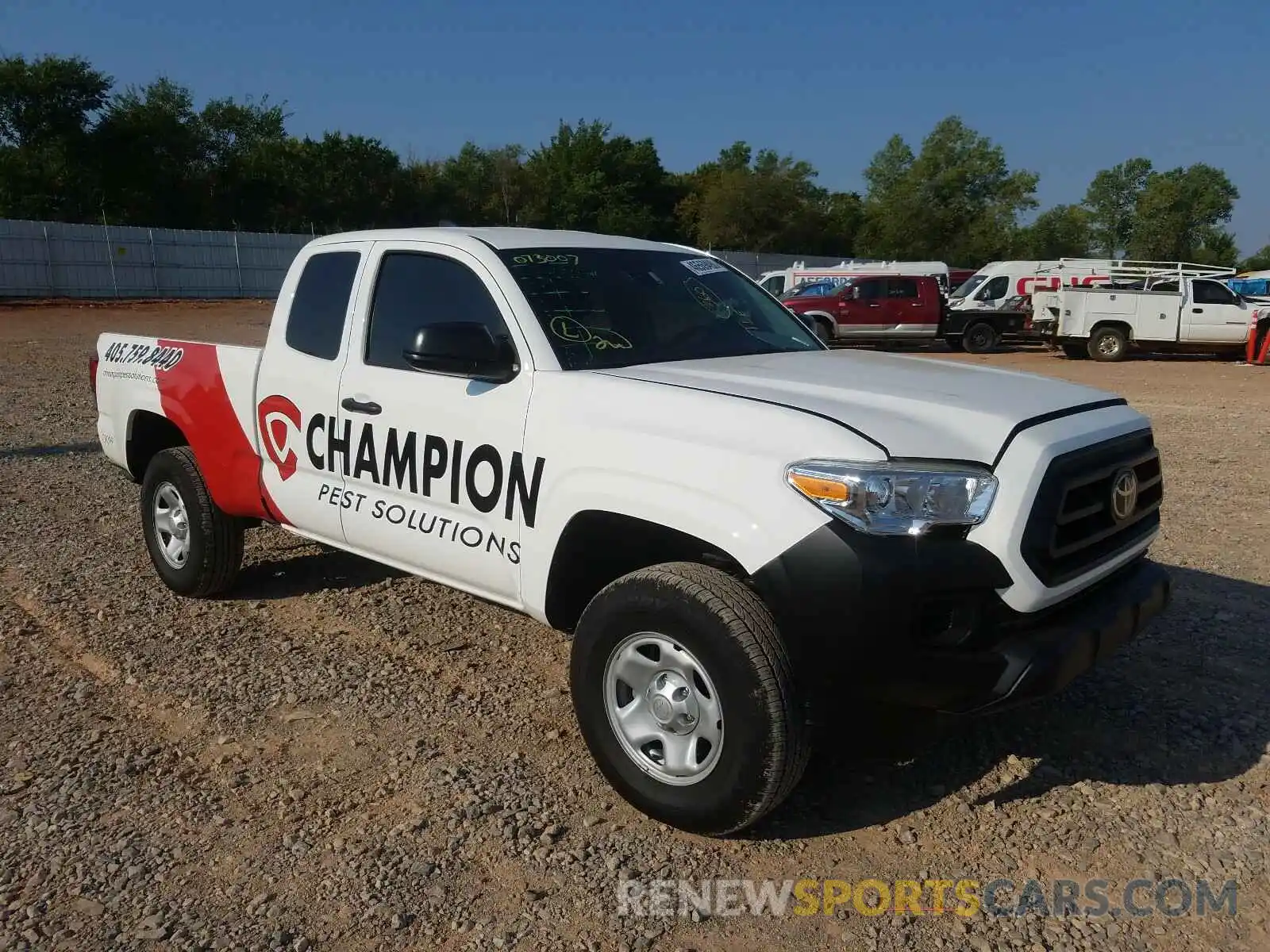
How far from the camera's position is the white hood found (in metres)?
2.83

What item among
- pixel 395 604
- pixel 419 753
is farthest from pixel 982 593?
pixel 395 604

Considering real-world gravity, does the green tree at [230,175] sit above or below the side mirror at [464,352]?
above

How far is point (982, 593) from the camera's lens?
2.70 m

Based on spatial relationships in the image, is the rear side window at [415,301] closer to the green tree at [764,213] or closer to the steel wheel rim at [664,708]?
the steel wheel rim at [664,708]

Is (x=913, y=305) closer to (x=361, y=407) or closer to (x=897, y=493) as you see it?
(x=361, y=407)

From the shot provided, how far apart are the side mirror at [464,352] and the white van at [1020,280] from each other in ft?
74.5

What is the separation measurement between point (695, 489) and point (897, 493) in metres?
0.58

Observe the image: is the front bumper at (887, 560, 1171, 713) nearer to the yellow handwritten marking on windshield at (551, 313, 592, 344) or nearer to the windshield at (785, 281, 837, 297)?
the yellow handwritten marking on windshield at (551, 313, 592, 344)

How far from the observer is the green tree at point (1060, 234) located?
70000mm

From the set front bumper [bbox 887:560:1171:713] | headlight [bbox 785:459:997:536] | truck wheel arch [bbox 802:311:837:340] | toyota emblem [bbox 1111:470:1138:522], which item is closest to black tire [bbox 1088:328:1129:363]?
truck wheel arch [bbox 802:311:837:340]

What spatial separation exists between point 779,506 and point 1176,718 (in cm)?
218

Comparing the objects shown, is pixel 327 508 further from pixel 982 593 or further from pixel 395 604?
pixel 982 593

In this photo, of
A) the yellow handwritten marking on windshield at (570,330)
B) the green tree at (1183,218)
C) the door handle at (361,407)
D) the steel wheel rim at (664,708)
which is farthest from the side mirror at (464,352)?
the green tree at (1183,218)

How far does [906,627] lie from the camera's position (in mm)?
2629
